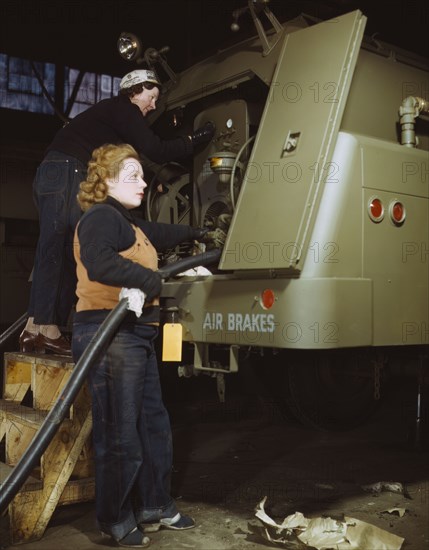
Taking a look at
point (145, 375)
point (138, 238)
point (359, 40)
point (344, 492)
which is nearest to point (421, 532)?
point (344, 492)

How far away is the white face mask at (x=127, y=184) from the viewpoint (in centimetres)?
301

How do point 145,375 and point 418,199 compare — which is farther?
point 418,199

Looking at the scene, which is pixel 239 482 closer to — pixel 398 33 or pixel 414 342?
pixel 414 342

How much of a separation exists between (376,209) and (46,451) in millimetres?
1910

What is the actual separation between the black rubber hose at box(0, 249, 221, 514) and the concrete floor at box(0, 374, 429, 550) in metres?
0.51

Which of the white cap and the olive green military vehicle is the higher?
the white cap

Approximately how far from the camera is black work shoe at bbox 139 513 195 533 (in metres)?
3.06

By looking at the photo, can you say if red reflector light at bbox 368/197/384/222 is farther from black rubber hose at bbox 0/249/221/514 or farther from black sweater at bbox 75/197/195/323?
black rubber hose at bbox 0/249/221/514

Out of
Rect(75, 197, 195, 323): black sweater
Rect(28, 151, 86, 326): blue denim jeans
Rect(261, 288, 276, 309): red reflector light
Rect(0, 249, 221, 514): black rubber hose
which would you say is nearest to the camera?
Rect(0, 249, 221, 514): black rubber hose

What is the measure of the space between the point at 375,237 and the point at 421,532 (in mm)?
1362

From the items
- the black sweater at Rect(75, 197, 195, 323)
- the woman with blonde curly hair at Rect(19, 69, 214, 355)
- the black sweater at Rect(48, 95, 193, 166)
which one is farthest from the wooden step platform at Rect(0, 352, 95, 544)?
the black sweater at Rect(48, 95, 193, 166)

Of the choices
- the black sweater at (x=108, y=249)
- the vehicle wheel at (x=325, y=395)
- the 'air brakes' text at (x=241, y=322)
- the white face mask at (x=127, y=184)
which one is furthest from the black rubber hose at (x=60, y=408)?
the vehicle wheel at (x=325, y=395)

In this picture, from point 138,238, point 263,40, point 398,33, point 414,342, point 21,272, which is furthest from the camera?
point 21,272

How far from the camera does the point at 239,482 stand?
3.93m
